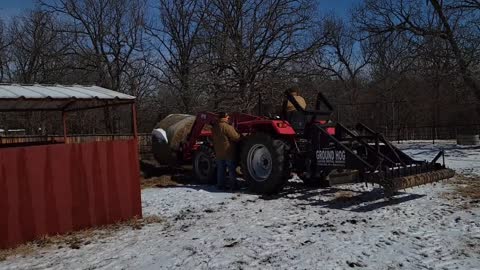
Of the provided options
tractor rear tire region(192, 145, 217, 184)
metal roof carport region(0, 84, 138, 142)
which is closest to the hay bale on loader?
tractor rear tire region(192, 145, 217, 184)

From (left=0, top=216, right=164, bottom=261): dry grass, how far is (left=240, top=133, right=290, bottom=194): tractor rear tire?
2.78 m

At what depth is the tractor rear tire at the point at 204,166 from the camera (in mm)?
11922

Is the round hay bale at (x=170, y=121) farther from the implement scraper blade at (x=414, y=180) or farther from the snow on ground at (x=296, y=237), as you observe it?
the implement scraper blade at (x=414, y=180)

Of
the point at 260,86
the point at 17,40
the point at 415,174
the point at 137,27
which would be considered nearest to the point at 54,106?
the point at 415,174

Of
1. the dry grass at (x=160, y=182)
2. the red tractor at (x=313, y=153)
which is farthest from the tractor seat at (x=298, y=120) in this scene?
the dry grass at (x=160, y=182)

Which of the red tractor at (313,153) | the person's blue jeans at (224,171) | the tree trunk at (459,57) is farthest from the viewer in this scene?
the tree trunk at (459,57)

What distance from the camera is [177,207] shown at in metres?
8.98

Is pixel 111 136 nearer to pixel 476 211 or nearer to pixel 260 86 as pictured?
pixel 260 86

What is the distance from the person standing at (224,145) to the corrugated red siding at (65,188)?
3085mm

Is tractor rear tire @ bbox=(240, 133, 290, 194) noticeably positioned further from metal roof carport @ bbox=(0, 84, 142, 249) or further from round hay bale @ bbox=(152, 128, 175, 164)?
round hay bale @ bbox=(152, 128, 175, 164)

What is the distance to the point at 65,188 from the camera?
7.07 m

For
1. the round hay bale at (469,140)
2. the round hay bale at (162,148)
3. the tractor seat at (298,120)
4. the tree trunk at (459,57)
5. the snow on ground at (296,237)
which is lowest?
the snow on ground at (296,237)

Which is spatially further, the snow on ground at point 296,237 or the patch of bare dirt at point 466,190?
the patch of bare dirt at point 466,190

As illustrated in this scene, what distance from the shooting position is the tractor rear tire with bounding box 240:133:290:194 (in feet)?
31.8
